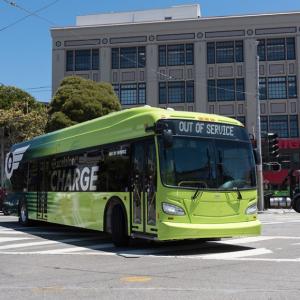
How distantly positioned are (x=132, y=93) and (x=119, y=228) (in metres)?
44.3

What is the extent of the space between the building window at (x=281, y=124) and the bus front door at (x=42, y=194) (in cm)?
3868

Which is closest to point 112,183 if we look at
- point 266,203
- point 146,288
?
point 146,288

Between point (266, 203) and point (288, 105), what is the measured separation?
71.8ft

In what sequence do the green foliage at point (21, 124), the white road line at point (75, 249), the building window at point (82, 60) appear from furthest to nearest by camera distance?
the building window at point (82, 60)
the green foliage at point (21, 124)
the white road line at point (75, 249)

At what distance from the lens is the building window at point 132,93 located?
56.1m

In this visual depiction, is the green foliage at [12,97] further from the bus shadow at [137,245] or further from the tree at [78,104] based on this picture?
the bus shadow at [137,245]

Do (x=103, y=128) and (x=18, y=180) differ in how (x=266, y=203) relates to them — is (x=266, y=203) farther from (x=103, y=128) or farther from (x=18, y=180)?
(x=103, y=128)

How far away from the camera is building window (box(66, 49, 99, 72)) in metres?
57.0

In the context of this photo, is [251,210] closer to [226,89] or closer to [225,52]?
[226,89]

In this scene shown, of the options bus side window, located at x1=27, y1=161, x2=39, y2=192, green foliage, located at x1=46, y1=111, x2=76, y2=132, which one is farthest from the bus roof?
green foliage, located at x1=46, y1=111, x2=76, y2=132

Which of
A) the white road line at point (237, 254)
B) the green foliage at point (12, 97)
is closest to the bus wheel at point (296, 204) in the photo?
the white road line at point (237, 254)

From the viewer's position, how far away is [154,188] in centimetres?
1153

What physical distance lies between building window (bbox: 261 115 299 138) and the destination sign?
42235 mm

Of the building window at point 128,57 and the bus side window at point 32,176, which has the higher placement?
the building window at point 128,57
